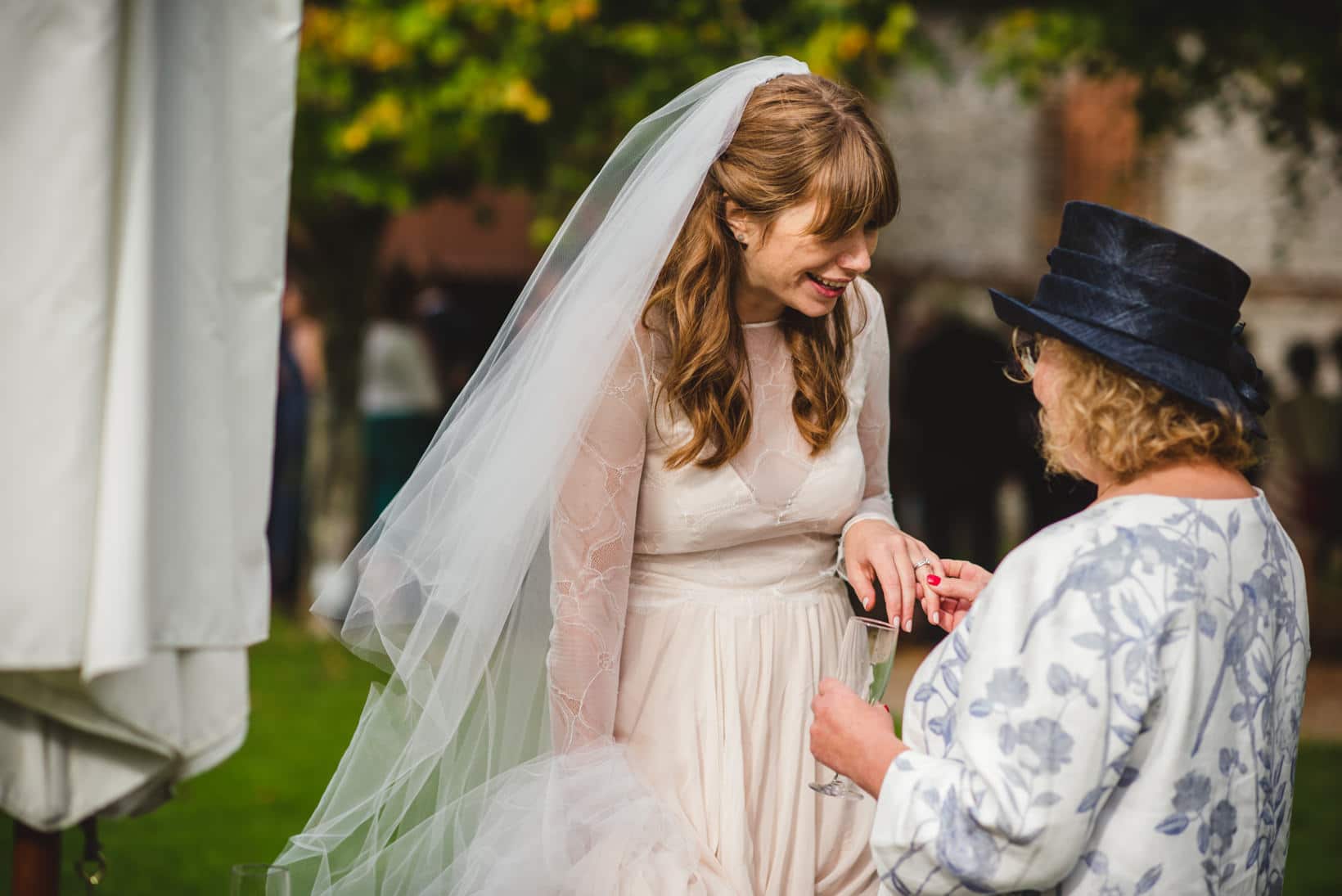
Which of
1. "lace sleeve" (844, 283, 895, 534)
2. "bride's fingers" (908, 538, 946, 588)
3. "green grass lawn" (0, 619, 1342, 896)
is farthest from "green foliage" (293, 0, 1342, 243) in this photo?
"bride's fingers" (908, 538, 946, 588)

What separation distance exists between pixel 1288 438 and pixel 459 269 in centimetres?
760

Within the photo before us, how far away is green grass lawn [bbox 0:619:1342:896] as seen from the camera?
483 centimetres

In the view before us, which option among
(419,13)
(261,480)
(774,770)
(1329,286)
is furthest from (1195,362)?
(1329,286)

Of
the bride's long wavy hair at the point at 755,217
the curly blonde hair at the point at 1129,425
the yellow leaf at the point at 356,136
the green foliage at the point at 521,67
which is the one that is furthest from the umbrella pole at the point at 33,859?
the yellow leaf at the point at 356,136

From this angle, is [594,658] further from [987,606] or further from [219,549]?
[987,606]

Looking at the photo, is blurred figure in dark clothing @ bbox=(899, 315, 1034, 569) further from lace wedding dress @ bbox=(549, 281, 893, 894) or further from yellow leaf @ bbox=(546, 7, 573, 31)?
lace wedding dress @ bbox=(549, 281, 893, 894)

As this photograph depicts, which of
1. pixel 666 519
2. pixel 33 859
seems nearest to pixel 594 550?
pixel 666 519

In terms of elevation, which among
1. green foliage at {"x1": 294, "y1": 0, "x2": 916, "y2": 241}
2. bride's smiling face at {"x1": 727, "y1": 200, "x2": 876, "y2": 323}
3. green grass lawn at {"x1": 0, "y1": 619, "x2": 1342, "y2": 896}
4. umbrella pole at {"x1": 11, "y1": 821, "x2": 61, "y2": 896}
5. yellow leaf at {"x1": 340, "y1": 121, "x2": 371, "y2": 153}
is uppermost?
green foliage at {"x1": 294, "y1": 0, "x2": 916, "y2": 241}

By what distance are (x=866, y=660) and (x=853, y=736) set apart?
227 mm

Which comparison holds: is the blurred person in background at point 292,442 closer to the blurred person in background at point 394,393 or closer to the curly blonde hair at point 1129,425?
the blurred person in background at point 394,393

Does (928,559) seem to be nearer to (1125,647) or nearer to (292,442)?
(1125,647)

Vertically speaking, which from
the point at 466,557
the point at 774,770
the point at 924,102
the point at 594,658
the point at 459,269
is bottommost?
the point at 774,770

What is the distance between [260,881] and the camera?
7.18 ft

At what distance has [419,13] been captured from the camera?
20.5 ft
